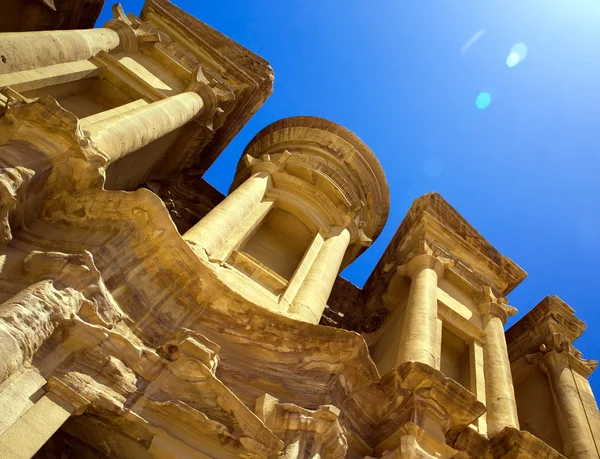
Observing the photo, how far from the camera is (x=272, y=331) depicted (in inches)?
304

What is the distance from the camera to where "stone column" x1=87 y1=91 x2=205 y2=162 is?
28.6 feet

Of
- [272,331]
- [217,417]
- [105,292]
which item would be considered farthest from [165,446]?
[272,331]

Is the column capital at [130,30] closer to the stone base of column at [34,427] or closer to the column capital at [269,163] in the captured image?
the column capital at [269,163]

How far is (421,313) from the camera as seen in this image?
37.9ft

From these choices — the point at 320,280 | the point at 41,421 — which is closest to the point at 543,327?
the point at 320,280

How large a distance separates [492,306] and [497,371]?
2736mm

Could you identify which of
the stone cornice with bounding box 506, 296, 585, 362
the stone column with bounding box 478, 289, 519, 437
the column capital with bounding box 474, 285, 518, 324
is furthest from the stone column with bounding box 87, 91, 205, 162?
the stone cornice with bounding box 506, 296, 585, 362

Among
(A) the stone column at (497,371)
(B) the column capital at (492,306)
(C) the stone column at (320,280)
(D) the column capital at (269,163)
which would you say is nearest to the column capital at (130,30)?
(D) the column capital at (269,163)

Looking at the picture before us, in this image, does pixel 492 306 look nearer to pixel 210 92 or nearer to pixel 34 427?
pixel 210 92

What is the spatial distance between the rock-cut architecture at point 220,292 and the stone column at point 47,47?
49 mm

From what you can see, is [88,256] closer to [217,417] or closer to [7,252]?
[7,252]

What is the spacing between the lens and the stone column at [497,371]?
1062 centimetres

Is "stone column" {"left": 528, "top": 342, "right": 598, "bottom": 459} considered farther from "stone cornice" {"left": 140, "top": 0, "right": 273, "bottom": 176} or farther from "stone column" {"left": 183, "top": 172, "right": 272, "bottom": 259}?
"stone cornice" {"left": 140, "top": 0, "right": 273, "bottom": 176}

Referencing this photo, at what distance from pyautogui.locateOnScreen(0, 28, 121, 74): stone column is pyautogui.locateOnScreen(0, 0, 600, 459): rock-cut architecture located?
0.05m
